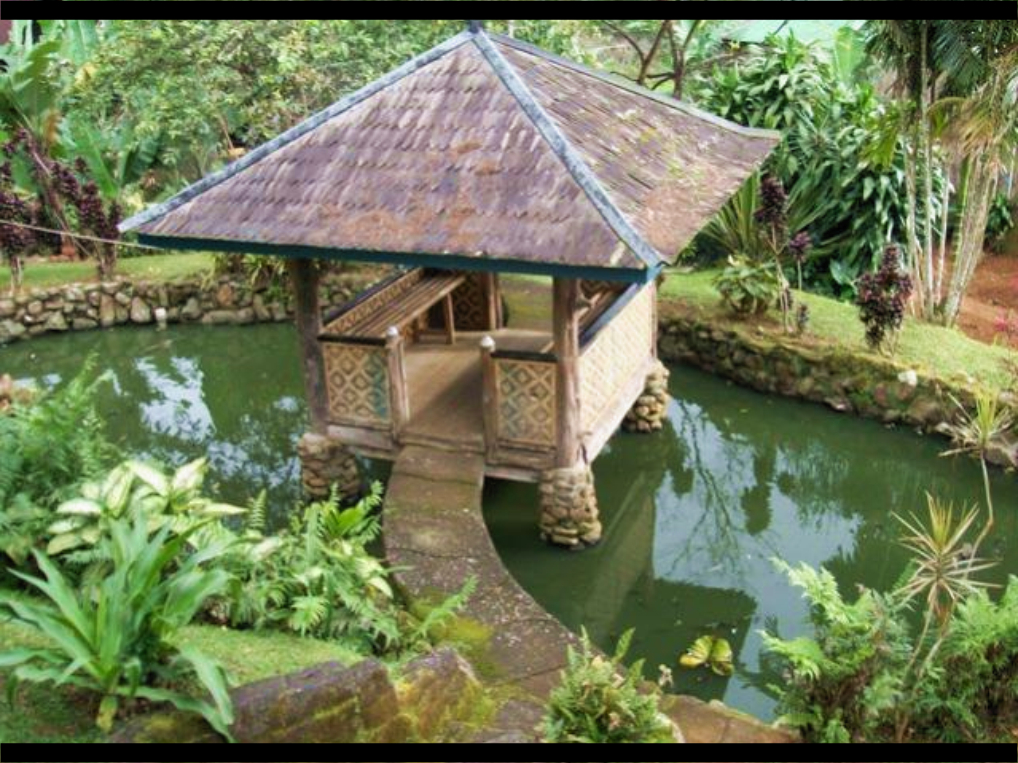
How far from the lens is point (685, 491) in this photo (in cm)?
914

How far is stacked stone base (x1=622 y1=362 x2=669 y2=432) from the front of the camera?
9.77m

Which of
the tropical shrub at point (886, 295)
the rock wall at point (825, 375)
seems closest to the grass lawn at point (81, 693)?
the rock wall at point (825, 375)

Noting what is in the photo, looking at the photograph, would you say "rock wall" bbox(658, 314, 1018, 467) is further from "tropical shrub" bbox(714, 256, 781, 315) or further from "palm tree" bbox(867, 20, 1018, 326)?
"palm tree" bbox(867, 20, 1018, 326)

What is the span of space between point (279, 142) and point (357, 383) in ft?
6.38

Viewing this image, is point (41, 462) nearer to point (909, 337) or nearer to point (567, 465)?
point (567, 465)

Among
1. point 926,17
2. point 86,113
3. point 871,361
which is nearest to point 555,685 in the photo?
point 871,361

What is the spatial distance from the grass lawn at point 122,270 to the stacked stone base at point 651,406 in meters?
7.20

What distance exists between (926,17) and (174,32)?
7.90 metres

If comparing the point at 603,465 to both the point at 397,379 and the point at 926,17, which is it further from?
the point at 926,17

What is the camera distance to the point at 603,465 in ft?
30.9

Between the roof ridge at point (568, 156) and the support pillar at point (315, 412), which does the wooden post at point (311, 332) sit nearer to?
the support pillar at point (315, 412)

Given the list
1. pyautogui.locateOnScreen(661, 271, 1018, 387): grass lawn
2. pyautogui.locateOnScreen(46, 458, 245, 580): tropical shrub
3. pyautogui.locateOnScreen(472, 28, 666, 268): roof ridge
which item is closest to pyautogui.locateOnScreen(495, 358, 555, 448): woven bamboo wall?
pyautogui.locateOnScreen(472, 28, 666, 268): roof ridge

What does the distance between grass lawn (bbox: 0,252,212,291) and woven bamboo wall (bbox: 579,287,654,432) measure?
750cm

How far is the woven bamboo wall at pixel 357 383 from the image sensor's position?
7.73 metres
